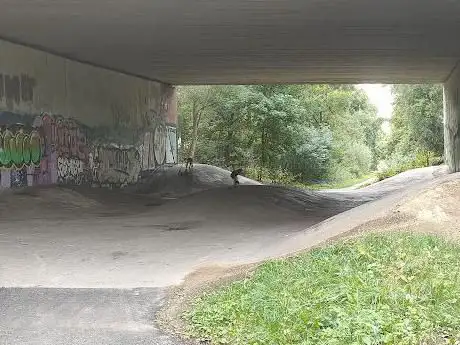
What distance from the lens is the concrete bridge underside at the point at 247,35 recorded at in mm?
12734

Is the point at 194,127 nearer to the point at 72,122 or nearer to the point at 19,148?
the point at 72,122

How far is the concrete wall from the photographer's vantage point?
54.2ft

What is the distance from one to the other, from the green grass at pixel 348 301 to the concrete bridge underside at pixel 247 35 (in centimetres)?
727

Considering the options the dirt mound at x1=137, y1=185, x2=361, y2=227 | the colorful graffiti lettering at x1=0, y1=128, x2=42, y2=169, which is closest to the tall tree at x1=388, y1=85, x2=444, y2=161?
the dirt mound at x1=137, y1=185, x2=361, y2=227

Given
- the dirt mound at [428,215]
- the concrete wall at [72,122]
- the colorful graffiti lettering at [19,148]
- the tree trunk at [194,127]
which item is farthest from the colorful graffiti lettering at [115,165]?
the dirt mound at [428,215]

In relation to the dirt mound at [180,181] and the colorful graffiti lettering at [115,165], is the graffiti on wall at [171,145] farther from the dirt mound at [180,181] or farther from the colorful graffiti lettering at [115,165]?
the colorful graffiti lettering at [115,165]

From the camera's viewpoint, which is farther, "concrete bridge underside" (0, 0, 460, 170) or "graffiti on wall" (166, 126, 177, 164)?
"graffiti on wall" (166, 126, 177, 164)

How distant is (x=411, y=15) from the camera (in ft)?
44.8

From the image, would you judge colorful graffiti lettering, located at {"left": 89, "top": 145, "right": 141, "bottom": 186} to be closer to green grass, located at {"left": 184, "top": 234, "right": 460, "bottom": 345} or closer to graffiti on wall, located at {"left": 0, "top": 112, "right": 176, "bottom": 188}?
graffiti on wall, located at {"left": 0, "top": 112, "right": 176, "bottom": 188}

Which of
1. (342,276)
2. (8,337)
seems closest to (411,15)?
(342,276)

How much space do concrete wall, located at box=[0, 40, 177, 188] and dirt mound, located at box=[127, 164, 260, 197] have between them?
61 cm

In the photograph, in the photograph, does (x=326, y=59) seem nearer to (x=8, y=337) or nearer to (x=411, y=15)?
(x=411, y=15)

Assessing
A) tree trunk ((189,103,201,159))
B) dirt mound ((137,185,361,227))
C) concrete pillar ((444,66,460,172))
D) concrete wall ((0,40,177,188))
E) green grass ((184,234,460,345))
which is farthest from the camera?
tree trunk ((189,103,201,159))

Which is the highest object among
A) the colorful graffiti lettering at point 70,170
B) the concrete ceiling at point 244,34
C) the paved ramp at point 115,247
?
the concrete ceiling at point 244,34
